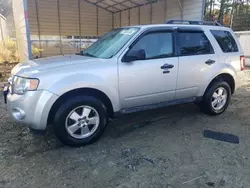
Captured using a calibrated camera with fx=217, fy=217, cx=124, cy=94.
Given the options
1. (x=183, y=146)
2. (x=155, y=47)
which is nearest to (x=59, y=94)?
(x=155, y=47)

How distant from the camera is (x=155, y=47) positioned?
11.9 ft

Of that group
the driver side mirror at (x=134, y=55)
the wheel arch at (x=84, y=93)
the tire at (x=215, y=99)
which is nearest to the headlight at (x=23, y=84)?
the wheel arch at (x=84, y=93)

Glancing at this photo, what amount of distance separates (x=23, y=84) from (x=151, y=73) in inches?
74.7

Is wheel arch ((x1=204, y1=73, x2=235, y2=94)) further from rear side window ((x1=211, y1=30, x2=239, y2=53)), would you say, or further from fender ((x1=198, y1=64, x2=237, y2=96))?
rear side window ((x1=211, y1=30, x2=239, y2=53))

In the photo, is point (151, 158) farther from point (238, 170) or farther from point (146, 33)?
point (146, 33)

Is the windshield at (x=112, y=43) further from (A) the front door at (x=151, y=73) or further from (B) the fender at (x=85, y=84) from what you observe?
(B) the fender at (x=85, y=84)

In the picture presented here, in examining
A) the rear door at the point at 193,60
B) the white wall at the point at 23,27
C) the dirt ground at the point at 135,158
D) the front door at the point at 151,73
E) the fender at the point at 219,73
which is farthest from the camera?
the white wall at the point at 23,27

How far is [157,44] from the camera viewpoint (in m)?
3.66

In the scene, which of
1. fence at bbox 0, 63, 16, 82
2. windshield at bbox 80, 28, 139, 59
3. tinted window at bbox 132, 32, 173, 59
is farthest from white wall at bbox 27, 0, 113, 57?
tinted window at bbox 132, 32, 173, 59

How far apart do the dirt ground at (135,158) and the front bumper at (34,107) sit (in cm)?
50

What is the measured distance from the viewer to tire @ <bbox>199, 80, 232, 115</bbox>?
14.1ft

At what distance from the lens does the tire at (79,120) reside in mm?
2998

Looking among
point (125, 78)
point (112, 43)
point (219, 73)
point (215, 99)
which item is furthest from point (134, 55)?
point (215, 99)

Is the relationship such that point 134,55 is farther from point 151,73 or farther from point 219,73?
point 219,73
